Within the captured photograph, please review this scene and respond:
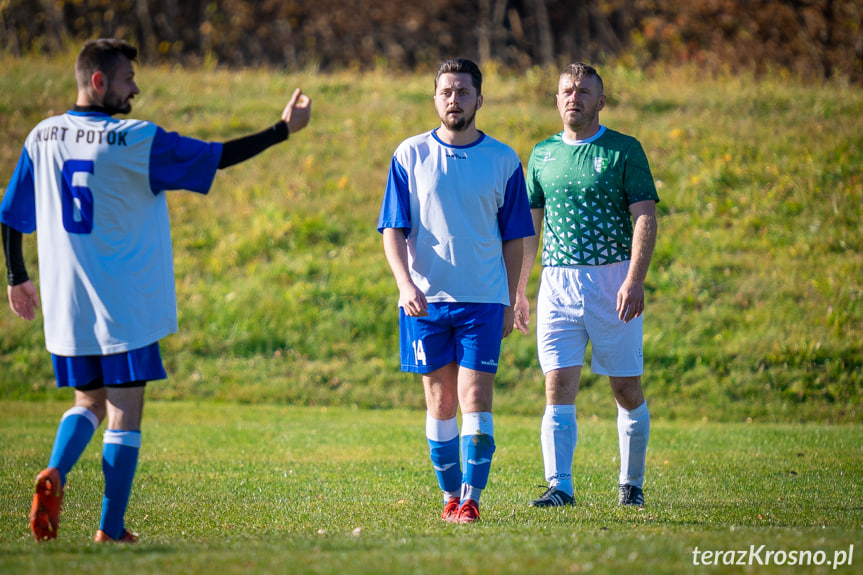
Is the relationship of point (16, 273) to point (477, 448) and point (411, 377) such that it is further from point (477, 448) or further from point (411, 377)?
point (411, 377)

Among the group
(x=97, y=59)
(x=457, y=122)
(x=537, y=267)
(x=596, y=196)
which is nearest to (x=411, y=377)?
(x=537, y=267)

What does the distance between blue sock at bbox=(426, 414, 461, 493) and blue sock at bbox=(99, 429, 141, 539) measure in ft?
5.54

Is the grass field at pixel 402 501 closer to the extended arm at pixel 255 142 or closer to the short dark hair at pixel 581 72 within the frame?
the extended arm at pixel 255 142

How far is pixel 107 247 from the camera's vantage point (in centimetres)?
452

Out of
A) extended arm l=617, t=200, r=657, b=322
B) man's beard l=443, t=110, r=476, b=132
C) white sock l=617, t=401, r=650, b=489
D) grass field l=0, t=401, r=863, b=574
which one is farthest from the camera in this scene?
white sock l=617, t=401, r=650, b=489

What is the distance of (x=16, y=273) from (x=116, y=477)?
1256 mm

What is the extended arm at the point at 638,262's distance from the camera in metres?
5.57


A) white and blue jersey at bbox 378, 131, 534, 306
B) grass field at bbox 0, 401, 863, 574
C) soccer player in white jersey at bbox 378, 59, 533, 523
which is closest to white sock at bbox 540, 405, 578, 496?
grass field at bbox 0, 401, 863, 574

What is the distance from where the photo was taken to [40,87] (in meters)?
20.0

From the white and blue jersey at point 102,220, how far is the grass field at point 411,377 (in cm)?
108

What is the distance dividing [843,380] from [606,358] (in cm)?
747

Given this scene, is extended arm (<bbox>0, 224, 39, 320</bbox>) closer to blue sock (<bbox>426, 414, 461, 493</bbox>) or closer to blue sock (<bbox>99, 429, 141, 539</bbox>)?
blue sock (<bbox>99, 429, 141, 539</bbox>)

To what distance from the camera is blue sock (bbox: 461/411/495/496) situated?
17.0 feet

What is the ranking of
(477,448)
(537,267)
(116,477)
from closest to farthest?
(116,477), (477,448), (537,267)
